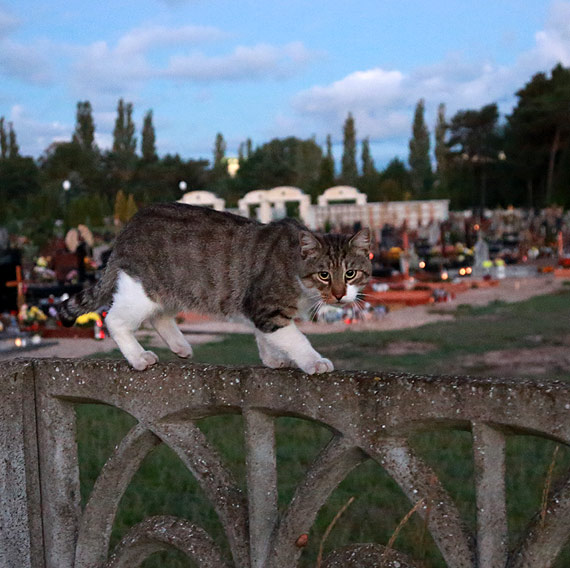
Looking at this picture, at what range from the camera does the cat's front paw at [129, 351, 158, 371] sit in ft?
5.55

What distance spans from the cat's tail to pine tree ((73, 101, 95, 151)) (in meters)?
46.5

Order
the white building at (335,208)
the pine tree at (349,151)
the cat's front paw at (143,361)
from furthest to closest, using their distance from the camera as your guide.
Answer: the pine tree at (349,151) → the white building at (335,208) → the cat's front paw at (143,361)

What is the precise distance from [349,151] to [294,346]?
47.4 m

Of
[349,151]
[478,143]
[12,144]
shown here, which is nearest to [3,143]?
[12,144]

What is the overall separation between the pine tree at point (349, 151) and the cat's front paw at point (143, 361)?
45.6 meters

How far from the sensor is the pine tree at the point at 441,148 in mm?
41469

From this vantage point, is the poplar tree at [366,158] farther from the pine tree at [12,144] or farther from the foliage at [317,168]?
the pine tree at [12,144]

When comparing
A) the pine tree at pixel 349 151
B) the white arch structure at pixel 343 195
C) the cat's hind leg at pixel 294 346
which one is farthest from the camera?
the pine tree at pixel 349 151

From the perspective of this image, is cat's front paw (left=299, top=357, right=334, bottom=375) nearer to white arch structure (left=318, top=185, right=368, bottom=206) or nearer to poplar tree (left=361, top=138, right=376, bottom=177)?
white arch structure (left=318, top=185, right=368, bottom=206)

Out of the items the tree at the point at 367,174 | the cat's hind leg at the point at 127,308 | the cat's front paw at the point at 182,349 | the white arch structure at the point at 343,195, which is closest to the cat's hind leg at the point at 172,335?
the cat's front paw at the point at 182,349

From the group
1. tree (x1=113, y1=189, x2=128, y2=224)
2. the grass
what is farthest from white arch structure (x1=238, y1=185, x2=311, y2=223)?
the grass

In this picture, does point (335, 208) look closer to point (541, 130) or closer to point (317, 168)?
point (541, 130)

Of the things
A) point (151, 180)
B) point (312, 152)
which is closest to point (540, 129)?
point (312, 152)

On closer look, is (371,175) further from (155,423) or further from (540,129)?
(155,423)
